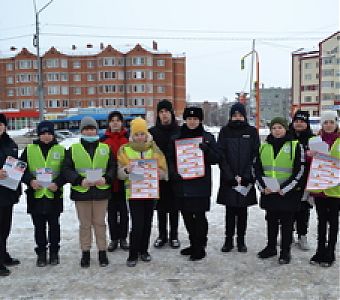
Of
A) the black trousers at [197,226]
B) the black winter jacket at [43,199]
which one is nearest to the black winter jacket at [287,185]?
the black trousers at [197,226]

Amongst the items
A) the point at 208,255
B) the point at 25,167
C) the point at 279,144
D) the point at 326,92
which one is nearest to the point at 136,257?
the point at 208,255

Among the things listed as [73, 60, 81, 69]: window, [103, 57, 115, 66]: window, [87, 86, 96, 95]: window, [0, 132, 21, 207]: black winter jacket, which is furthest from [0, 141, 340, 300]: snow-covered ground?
[73, 60, 81, 69]: window

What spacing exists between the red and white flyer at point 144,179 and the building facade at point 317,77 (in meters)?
72.2

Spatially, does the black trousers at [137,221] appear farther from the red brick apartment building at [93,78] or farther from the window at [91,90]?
the window at [91,90]

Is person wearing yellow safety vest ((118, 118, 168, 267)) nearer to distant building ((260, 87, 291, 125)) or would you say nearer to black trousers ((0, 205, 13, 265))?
black trousers ((0, 205, 13, 265))

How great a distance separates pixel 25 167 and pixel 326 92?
3152 inches

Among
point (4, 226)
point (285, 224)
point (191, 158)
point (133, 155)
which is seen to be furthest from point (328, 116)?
point (4, 226)

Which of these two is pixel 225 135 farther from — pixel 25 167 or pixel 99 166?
pixel 25 167

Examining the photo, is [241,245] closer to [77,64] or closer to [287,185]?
[287,185]

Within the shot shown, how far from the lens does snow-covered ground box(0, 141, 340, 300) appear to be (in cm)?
436

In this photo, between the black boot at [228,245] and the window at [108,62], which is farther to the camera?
the window at [108,62]

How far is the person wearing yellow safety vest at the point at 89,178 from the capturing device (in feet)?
16.5

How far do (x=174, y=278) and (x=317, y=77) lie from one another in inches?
3292

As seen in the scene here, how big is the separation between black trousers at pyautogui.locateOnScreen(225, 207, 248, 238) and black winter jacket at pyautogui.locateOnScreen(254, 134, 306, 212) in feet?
1.44
